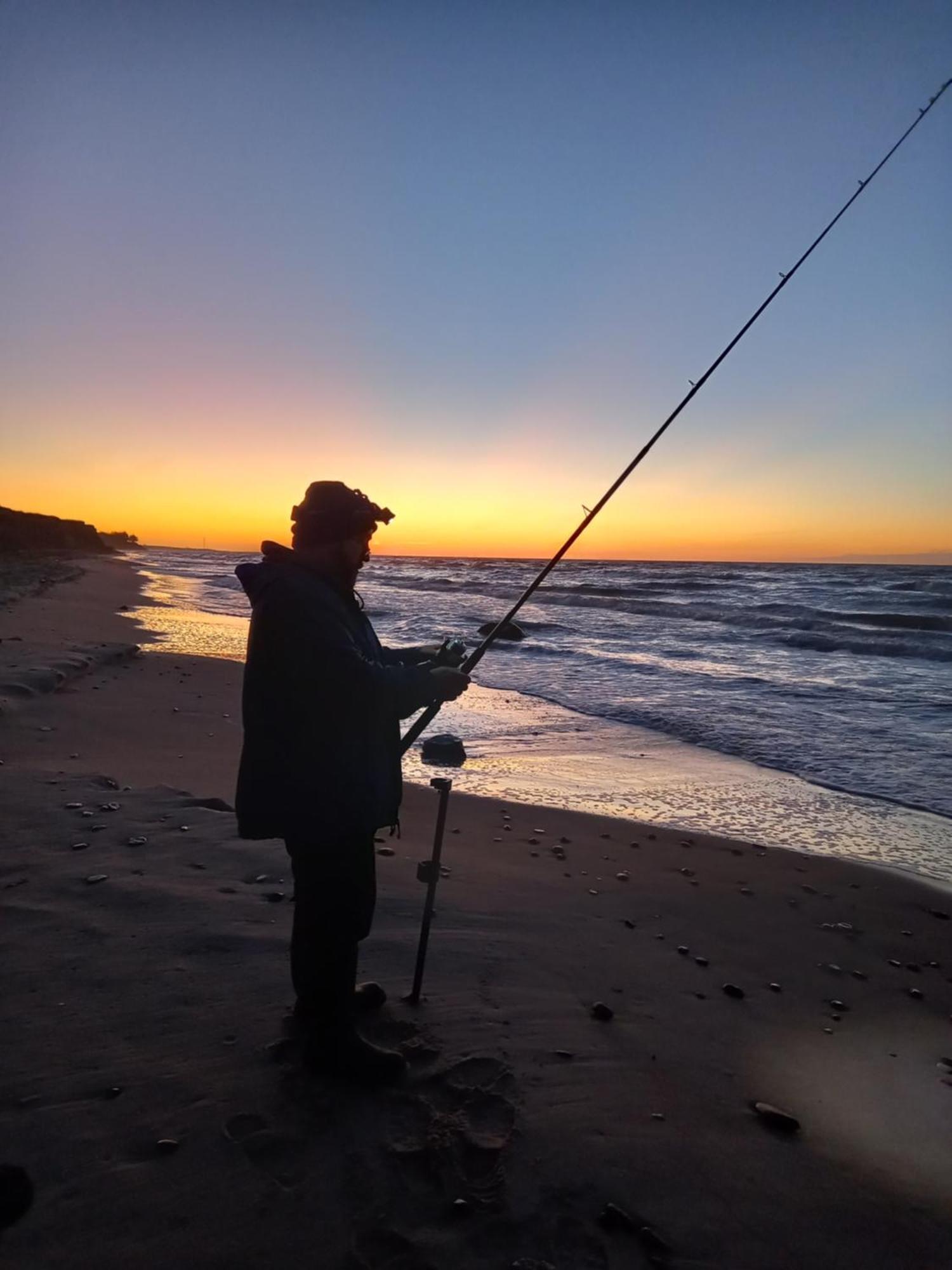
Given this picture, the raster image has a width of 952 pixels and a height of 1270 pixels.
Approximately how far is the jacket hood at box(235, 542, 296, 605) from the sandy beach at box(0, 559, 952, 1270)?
1.61 metres

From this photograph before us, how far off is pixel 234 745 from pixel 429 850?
137 inches

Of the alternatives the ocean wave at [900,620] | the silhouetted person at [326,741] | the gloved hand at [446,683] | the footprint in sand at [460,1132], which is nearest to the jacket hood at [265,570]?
the silhouetted person at [326,741]

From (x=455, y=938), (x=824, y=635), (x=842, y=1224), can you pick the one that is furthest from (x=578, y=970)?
(x=824, y=635)

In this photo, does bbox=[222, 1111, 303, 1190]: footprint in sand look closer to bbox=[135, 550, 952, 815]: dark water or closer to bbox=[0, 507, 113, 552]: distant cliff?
bbox=[135, 550, 952, 815]: dark water

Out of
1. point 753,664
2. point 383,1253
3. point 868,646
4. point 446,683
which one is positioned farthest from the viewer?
point 868,646

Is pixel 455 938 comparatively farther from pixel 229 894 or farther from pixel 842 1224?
pixel 842 1224

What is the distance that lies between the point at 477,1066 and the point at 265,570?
1.87 meters

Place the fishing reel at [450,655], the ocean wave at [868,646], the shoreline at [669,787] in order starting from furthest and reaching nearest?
the ocean wave at [868,646] < the shoreline at [669,787] < the fishing reel at [450,655]

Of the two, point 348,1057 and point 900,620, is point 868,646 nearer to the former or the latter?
point 900,620

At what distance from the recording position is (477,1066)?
2.68m

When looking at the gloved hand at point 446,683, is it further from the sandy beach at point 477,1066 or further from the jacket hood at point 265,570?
the sandy beach at point 477,1066

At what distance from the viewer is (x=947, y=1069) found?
10.6ft

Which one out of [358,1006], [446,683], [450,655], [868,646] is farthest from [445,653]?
[868,646]

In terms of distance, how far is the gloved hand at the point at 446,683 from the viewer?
8.57 ft
